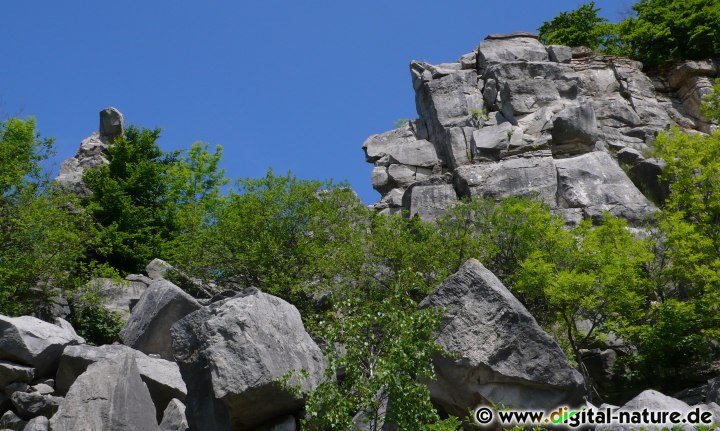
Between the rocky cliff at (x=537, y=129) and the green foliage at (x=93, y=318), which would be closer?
the green foliage at (x=93, y=318)

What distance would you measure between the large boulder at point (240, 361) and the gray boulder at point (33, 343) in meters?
4.38

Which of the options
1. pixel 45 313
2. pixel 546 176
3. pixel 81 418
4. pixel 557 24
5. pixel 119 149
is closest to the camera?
pixel 81 418

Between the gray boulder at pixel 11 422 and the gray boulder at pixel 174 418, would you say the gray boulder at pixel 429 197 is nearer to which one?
the gray boulder at pixel 174 418

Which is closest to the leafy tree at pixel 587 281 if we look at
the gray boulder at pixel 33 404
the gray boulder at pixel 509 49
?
the gray boulder at pixel 33 404

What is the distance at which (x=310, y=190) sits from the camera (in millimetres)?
32250

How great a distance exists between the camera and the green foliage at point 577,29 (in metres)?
52.6

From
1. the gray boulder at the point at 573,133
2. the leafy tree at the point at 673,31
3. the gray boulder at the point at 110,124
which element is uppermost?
the leafy tree at the point at 673,31

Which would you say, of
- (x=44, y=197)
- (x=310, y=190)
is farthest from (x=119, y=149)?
(x=310, y=190)

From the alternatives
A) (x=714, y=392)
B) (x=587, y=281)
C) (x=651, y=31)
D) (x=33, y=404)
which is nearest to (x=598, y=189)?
(x=587, y=281)

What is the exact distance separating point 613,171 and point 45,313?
24442 millimetres

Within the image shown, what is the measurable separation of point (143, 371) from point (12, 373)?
3082 mm

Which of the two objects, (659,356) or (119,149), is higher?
(119,149)

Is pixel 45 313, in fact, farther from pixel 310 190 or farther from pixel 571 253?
pixel 571 253

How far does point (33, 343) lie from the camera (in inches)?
832
